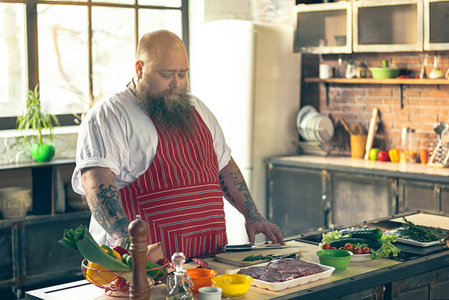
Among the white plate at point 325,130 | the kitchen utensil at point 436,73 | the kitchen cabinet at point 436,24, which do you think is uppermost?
the kitchen cabinet at point 436,24

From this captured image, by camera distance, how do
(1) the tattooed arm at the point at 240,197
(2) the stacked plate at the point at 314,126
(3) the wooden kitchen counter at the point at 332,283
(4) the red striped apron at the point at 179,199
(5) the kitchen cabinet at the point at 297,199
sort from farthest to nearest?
(2) the stacked plate at the point at 314,126 → (5) the kitchen cabinet at the point at 297,199 → (1) the tattooed arm at the point at 240,197 → (4) the red striped apron at the point at 179,199 → (3) the wooden kitchen counter at the point at 332,283

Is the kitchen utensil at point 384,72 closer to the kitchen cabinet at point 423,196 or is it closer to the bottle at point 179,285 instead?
the kitchen cabinet at point 423,196

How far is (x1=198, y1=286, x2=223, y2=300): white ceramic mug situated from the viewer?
209 centimetres

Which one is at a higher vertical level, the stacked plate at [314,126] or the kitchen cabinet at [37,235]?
the stacked plate at [314,126]

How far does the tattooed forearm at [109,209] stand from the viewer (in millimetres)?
2627

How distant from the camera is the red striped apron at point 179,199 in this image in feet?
9.43

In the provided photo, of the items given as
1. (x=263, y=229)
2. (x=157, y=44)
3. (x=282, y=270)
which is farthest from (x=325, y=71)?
(x=282, y=270)

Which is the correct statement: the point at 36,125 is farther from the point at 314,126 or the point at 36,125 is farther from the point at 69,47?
the point at 314,126

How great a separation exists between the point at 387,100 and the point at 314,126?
0.69m

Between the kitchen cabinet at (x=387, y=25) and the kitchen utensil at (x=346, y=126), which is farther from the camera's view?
the kitchen utensil at (x=346, y=126)

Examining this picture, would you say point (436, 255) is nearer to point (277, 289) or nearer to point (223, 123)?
point (277, 289)

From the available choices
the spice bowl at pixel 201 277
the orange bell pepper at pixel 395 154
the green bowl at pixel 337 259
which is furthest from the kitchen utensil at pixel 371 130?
the spice bowl at pixel 201 277

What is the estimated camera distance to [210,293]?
2088 millimetres

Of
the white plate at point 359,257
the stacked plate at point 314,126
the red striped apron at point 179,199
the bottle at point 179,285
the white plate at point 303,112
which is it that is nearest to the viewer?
the bottle at point 179,285
